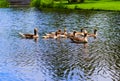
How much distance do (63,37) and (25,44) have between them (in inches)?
297

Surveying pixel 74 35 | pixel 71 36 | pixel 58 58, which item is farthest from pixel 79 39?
pixel 58 58

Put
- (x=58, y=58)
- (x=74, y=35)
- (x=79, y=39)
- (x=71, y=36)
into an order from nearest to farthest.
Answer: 1. (x=58, y=58)
2. (x=79, y=39)
3. (x=71, y=36)
4. (x=74, y=35)

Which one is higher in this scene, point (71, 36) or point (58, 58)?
point (58, 58)

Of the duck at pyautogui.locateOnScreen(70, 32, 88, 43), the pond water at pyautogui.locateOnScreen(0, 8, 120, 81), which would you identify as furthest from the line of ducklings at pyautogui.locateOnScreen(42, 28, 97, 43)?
the pond water at pyautogui.locateOnScreen(0, 8, 120, 81)

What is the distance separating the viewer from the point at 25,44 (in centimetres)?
4609

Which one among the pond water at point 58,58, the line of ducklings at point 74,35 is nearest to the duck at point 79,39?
the line of ducklings at point 74,35

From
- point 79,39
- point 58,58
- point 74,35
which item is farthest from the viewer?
point 74,35

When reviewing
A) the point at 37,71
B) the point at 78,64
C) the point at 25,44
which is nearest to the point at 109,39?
the point at 25,44

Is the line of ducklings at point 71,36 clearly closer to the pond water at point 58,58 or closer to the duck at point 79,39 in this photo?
the duck at point 79,39

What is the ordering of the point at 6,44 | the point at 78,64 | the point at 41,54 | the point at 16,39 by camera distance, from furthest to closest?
1. the point at 16,39
2. the point at 6,44
3. the point at 41,54
4. the point at 78,64

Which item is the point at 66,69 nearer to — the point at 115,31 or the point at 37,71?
the point at 37,71

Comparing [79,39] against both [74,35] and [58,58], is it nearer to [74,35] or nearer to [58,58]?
[74,35]

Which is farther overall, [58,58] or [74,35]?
[74,35]

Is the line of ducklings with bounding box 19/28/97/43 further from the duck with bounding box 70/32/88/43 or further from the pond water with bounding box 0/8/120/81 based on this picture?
the pond water with bounding box 0/8/120/81
